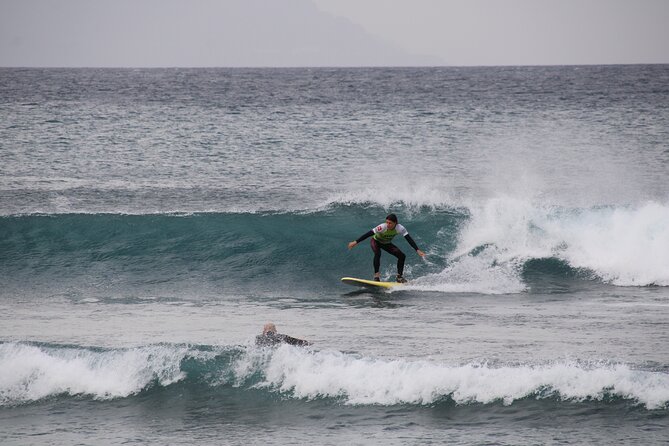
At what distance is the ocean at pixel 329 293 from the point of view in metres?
10.7

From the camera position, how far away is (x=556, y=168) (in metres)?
34.1

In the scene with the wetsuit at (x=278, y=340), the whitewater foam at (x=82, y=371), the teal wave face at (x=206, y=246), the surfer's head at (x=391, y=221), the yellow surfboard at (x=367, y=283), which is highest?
the surfer's head at (x=391, y=221)

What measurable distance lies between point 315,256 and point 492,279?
14.4ft

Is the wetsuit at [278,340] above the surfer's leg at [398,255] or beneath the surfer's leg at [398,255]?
beneath

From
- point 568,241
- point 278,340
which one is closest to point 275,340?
point 278,340

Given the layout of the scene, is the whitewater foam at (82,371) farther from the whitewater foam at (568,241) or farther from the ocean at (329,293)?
the whitewater foam at (568,241)

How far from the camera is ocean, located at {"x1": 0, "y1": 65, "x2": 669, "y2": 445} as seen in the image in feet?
35.2

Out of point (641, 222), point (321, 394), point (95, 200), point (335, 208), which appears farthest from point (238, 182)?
point (321, 394)

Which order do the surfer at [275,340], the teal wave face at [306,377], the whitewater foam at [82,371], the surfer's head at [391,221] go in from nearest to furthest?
the teal wave face at [306,377], the whitewater foam at [82,371], the surfer at [275,340], the surfer's head at [391,221]

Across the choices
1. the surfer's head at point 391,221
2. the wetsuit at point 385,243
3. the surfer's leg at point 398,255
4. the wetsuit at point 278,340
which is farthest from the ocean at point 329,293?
the surfer's head at point 391,221

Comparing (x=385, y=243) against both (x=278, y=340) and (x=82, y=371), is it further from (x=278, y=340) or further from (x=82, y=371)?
(x=82, y=371)

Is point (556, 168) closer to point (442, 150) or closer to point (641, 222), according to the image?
point (442, 150)

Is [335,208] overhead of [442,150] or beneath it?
beneath

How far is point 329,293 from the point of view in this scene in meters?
17.6
